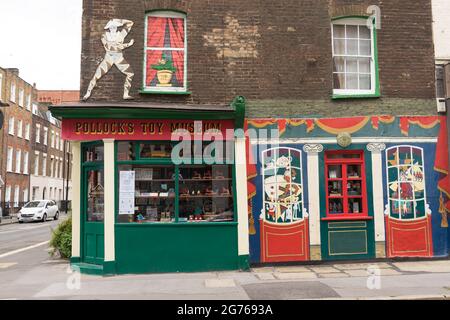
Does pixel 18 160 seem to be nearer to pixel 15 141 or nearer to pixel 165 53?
pixel 15 141

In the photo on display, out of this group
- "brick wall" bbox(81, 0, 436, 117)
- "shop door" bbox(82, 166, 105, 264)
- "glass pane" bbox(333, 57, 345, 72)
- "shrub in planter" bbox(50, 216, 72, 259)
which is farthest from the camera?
"shrub in planter" bbox(50, 216, 72, 259)

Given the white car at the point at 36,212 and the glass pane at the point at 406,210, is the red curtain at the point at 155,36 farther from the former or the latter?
the white car at the point at 36,212

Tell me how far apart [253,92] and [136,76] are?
295 cm

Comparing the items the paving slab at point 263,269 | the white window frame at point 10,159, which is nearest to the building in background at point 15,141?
the white window frame at point 10,159

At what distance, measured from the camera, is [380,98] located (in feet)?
36.4

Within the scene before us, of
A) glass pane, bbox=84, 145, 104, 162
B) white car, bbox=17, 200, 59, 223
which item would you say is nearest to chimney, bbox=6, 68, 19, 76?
white car, bbox=17, 200, 59, 223

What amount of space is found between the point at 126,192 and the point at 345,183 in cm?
546

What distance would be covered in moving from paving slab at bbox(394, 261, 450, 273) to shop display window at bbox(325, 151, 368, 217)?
157 centimetres

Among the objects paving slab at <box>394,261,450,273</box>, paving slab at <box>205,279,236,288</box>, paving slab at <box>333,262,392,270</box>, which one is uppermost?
paving slab at <box>394,261,450,273</box>

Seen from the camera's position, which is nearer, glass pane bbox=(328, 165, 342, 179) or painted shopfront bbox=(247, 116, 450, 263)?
painted shopfront bbox=(247, 116, 450, 263)

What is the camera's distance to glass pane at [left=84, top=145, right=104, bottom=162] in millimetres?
10461

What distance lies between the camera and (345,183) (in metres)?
11.0

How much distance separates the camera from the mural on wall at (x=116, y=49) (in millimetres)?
10617

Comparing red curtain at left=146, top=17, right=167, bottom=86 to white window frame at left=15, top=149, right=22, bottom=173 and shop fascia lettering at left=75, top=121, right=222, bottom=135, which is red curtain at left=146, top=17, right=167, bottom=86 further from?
white window frame at left=15, top=149, right=22, bottom=173
